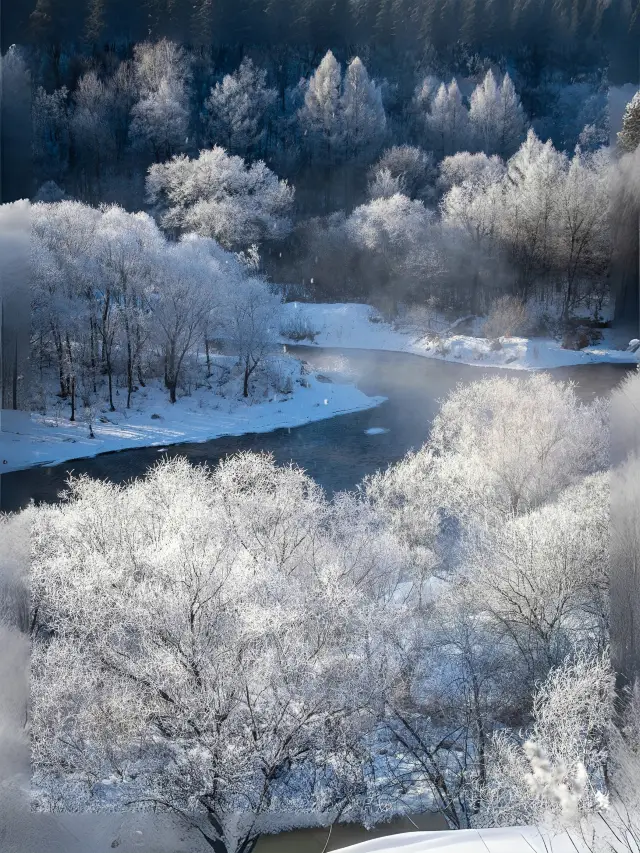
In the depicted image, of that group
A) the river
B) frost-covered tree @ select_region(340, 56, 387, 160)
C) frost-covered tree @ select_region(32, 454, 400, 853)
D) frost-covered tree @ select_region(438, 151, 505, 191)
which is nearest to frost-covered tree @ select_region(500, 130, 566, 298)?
frost-covered tree @ select_region(438, 151, 505, 191)

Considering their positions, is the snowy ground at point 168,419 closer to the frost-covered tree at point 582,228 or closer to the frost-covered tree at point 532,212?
the frost-covered tree at point 582,228

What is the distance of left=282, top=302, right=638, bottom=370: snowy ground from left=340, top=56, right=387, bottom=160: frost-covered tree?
4.94 meters

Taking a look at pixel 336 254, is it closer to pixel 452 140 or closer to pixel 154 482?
pixel 452 140

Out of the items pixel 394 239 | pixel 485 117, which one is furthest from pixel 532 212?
pixel 485 117

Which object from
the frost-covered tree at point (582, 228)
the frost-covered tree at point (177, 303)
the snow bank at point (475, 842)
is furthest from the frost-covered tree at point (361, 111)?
the snow bank at point (475, 842)

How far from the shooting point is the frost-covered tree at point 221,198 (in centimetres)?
2086

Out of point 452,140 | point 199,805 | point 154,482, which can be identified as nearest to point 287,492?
point 154,482

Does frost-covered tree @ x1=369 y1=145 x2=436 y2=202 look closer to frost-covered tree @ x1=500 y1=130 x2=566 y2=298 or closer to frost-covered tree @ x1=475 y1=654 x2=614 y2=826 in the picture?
frost-covered tree @ x1=500 y1=130 x2=566 y2=298

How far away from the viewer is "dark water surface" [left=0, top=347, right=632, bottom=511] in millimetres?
11203

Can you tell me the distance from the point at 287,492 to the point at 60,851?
4.92 meters

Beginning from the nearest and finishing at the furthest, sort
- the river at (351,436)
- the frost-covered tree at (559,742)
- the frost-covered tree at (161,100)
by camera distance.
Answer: the frost-covered tree at (559,742) < the river at (351,436) < the frost-covered tree at (161,100)

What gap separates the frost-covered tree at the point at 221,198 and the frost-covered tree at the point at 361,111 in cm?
263

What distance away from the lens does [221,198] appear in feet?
74.2

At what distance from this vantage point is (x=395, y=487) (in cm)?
1110
